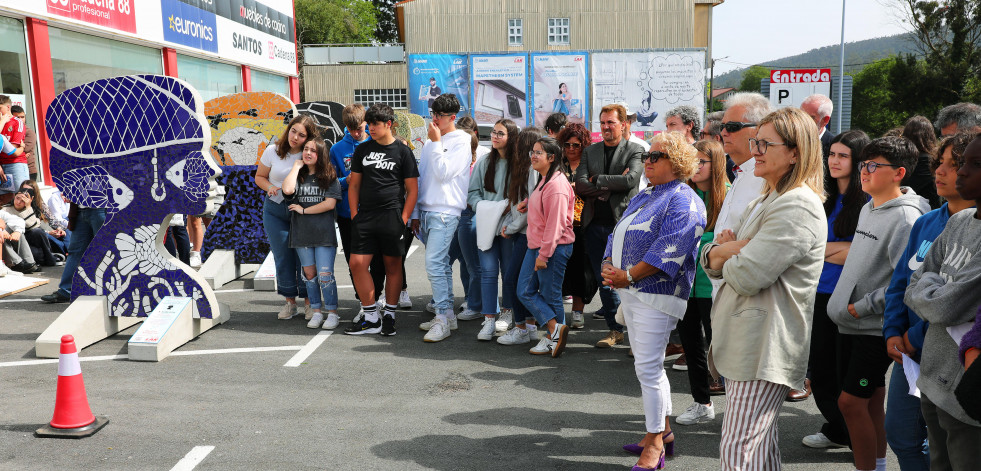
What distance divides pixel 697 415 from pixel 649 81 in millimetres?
26764

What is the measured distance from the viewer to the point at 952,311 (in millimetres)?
2275

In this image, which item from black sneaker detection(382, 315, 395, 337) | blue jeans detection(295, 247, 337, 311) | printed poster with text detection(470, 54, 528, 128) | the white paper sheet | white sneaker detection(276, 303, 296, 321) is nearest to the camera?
the white paper sheet

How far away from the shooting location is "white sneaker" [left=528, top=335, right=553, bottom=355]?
579 centimetres

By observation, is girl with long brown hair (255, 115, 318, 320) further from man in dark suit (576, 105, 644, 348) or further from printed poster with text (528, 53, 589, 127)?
printed poster with text (528, 53, 589, 127)

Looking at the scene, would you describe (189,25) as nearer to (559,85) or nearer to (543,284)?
(543,284)

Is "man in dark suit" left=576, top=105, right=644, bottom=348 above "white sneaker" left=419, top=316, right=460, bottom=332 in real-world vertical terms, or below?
above

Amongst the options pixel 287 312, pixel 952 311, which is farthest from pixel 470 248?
pixel 952 311

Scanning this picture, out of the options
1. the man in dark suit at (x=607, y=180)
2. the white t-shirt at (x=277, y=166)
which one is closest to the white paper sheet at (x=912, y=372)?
the man in dark suit at (x=607, y=180)

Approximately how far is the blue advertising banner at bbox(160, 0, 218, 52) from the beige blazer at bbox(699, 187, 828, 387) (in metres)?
16.5

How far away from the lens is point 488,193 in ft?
20.9

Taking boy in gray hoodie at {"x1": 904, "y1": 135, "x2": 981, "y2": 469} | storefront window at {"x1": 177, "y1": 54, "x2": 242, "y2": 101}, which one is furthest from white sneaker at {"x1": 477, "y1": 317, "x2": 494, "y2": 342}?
storefront window at {"x1": 177, "y1": 54, "x2": 242, "y2": 101}

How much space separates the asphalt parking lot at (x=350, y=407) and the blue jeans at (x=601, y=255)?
28 cm

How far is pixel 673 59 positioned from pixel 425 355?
1018 inches

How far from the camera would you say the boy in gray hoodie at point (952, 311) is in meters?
2.25
